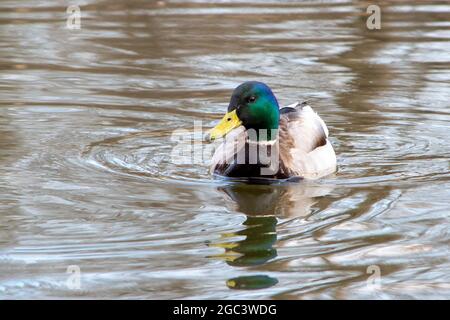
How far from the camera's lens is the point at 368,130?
10.6m

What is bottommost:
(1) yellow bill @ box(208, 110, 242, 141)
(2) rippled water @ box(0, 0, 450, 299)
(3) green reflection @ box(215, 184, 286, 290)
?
(3) green reflection @ box(215, 184, 286, 290)

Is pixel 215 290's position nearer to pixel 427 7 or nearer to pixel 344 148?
pixel 344 148

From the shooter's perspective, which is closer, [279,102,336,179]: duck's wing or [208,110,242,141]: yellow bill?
[208,110,242,141]: yellow bill

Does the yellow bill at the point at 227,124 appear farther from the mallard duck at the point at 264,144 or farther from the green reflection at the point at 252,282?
the green reflection at the point at 252,282

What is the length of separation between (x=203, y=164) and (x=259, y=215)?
1613mm

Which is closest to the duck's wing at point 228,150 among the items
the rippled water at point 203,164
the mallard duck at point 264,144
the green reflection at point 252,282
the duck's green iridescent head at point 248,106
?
the mallard duck at point 264,144

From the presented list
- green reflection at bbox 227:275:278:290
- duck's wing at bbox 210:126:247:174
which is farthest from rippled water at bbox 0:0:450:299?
duck's wing at bbox 210:126:247:174

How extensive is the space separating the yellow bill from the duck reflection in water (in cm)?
45

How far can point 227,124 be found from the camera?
29.3 ft

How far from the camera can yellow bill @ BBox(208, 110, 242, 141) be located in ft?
28.9

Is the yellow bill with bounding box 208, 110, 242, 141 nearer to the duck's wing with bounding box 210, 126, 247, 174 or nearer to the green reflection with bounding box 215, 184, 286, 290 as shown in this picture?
the duck's wing with bounding box 210, 126, 247, 174

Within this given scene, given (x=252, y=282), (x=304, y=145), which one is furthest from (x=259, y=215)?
(x=252, y=282)

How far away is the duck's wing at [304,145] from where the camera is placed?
9.26m

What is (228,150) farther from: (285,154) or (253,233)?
(253,233)
